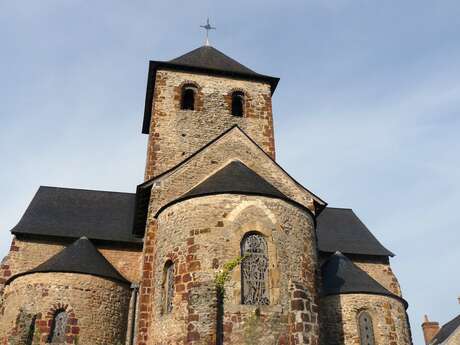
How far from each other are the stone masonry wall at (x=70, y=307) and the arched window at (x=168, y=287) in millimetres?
3946

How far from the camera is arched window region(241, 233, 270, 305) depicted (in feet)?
36.8

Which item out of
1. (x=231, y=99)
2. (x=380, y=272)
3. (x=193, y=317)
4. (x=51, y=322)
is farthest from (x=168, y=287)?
(x=380, y=272)

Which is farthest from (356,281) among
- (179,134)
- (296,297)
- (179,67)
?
(179,67)

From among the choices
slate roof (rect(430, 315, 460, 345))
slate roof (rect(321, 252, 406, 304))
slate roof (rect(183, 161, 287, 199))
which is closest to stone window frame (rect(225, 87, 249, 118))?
slate roof (rect(183, 161, 287, 199))

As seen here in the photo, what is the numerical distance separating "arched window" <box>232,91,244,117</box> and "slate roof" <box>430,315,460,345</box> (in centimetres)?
A: 1526

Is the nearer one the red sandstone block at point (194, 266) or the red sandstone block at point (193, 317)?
the red sandstone block at point (193, 317)

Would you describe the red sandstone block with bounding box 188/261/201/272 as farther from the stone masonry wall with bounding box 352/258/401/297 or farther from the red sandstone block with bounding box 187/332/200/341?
the stone masonry wall with bounding box 352/258/401/297

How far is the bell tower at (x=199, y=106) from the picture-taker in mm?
17578

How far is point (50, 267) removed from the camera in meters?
15.1

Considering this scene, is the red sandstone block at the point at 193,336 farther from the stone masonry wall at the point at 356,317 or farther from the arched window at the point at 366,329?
the arched window at the point at 366,329

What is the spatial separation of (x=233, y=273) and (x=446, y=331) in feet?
64.3

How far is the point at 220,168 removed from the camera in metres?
14.6

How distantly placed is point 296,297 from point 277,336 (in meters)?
0.95

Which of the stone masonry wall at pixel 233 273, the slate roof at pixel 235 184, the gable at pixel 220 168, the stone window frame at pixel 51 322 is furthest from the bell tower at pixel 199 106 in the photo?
the stone masonry wall at pixel 233 273
